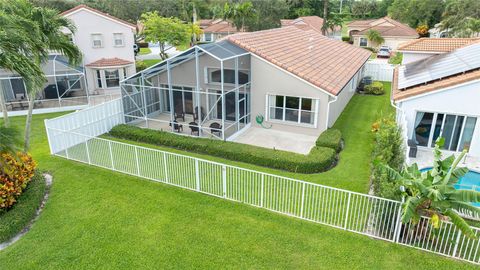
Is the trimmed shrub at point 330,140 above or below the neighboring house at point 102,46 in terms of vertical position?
below

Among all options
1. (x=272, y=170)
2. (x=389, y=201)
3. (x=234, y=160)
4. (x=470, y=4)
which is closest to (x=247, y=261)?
(x=389, y=201)

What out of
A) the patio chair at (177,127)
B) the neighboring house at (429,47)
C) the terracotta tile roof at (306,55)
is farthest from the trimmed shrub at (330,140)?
the neighboring house at (429,47)

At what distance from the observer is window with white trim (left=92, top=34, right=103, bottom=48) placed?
96.5ft

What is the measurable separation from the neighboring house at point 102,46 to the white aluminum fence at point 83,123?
1036cm

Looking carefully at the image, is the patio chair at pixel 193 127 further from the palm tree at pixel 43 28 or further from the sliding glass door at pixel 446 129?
the sliding glass door at pixel 446 129

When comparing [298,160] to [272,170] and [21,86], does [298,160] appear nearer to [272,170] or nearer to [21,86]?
[272,170]

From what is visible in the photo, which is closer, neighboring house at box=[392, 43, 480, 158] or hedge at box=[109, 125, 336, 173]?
hedge at box=[109, 125, 336, 173]

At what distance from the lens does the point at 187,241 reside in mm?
10453

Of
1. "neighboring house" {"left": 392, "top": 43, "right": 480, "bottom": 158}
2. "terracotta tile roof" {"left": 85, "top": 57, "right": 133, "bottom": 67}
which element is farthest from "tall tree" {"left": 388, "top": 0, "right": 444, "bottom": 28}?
"terracotta tile roof" {"left": 85, "top": 57, "right": 133, "bottom": 67}

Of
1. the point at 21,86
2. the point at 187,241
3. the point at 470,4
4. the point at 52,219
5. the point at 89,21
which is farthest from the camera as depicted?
the point at 470,4

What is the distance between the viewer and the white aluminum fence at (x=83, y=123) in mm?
16922

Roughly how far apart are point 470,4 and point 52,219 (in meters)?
59.6

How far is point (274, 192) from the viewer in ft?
39.4

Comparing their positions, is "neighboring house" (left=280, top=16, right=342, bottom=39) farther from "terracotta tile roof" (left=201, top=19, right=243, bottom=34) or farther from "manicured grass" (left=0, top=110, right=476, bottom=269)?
"manicured grass" (left=0, top=110, right=476, bottom=269)
